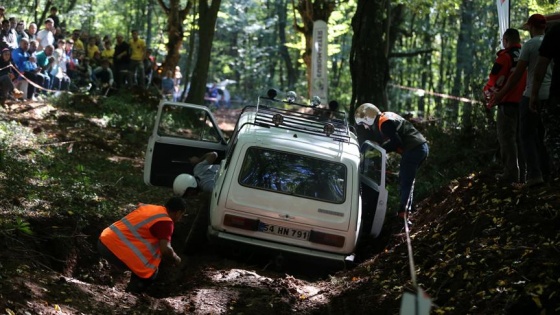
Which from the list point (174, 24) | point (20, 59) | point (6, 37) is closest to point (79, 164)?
point (6, 37)

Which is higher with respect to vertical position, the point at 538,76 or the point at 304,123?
the point at 538,76

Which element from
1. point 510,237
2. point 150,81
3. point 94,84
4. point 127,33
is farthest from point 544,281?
point 127,33

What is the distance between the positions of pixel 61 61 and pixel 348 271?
1450 cm

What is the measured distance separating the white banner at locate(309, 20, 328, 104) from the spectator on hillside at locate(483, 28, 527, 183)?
9.83m

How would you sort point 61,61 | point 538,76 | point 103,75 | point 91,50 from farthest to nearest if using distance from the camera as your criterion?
point 91,50 → point 103,75 → point 61,61 → point 538,76

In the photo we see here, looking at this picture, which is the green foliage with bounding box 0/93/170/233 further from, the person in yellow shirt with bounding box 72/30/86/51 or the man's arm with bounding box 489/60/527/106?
the man's arm with bounding box 489/60/527/106

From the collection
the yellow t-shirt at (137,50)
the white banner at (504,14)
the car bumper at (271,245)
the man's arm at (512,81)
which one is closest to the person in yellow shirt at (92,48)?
the yellow t-shirt at (137,50)

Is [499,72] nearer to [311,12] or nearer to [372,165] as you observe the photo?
[372,165]

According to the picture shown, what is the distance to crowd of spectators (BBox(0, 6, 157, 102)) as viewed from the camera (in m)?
19.1

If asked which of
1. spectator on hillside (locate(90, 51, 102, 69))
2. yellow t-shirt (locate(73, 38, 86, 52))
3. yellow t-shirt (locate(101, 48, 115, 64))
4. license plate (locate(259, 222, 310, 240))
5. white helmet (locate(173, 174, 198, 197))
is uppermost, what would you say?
yellow t-shirt (locate(73, 38, 86, 52))

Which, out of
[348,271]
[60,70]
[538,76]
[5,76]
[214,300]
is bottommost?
[348,271]

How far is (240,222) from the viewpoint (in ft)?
31.5

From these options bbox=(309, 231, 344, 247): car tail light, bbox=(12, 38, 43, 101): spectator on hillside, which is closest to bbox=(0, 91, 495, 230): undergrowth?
bbox=(12, 38, 43, 101): spectator on hillside

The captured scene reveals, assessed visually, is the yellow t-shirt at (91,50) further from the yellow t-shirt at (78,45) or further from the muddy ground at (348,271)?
the muddy ground at (348,271)
